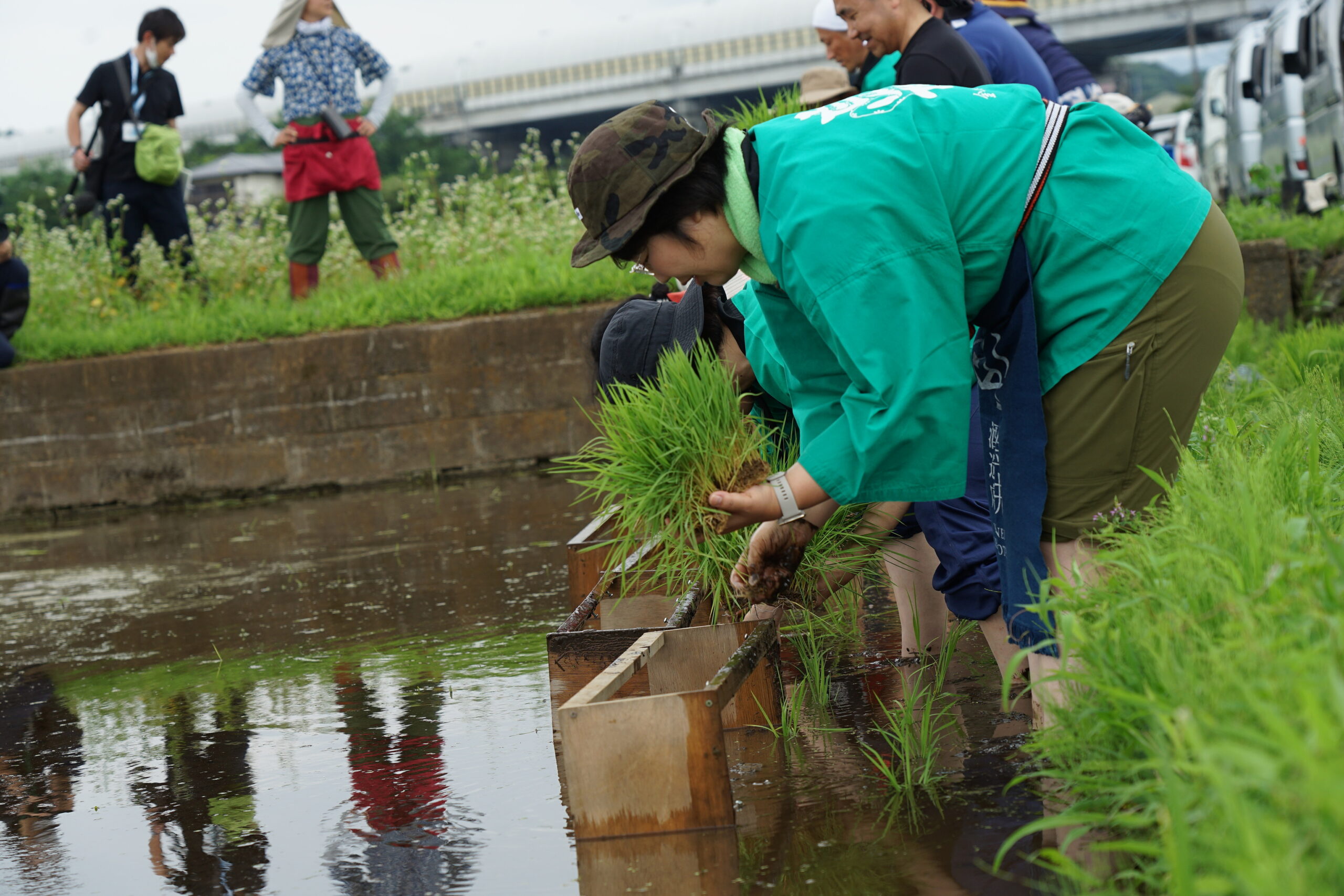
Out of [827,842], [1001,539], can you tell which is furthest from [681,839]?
[1001,539]

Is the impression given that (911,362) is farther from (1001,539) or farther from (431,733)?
(431,733)

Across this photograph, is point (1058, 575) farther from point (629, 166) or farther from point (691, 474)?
point (629, 166)

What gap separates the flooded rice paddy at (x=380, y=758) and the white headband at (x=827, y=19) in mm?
2379

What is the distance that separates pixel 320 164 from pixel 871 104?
269 inches

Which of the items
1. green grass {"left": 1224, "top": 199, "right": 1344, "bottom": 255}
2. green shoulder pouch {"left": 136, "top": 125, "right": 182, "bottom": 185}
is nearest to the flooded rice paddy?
green shoulder pouch {"left": 136, "top": 125, "right": 182, "bottom": 185}

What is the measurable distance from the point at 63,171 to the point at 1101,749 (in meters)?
63.2

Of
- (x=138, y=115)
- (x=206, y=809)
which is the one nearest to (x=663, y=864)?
(x=206, y=809)

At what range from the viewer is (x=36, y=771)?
3359 millimetres

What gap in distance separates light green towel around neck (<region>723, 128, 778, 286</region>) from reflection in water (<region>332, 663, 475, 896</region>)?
1.22 m

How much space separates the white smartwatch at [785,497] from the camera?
226cm

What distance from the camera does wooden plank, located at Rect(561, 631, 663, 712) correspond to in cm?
242

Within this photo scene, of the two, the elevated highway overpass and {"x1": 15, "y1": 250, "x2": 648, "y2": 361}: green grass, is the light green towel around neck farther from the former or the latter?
the elevated highway overpass

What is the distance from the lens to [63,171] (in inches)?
2269

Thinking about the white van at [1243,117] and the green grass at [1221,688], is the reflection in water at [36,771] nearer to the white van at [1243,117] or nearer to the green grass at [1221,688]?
the green grass at [1221,688]
